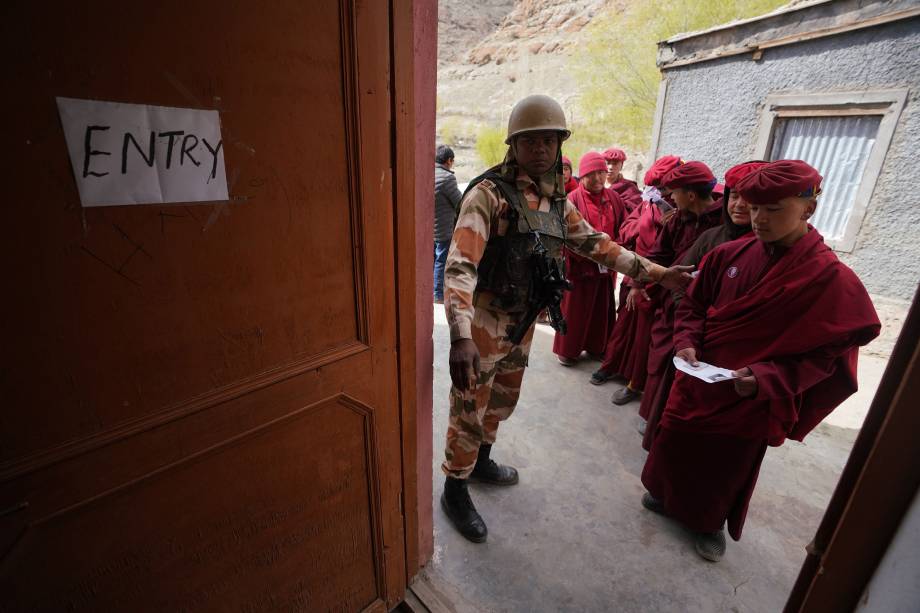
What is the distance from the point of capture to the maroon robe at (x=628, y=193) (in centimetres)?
423

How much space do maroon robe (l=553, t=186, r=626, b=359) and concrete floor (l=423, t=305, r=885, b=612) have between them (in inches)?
32.2

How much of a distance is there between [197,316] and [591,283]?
335 cm

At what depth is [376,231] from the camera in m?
1.25

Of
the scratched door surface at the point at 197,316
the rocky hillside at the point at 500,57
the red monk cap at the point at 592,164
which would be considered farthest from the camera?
the rocky hillside at the point at 500,57

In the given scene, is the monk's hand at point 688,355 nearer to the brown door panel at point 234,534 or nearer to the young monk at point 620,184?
the brown door panel at point 234,534

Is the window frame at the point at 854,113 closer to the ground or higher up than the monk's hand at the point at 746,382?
higher up

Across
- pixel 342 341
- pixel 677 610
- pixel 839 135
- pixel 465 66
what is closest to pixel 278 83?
pixel 342 341

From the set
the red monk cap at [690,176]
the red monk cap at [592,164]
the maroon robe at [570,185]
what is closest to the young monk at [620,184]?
the maroon robe at [570,185]

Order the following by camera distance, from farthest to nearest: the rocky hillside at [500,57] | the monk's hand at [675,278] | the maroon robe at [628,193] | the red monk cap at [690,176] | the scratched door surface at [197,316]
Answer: the rocky hillside at [500,57] < the maroon robe at [628,193] < the red monk cap at [690,176] < the monk's hand at [675,278] < the scratched door surface at [197,316]

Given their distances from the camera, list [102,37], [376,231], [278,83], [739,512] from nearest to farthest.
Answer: [102,37] → [278,83] → [376,231] → [739,512]

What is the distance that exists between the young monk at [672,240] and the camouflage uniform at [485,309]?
1.78ft

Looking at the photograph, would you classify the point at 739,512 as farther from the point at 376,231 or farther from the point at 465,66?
the point at 465,66

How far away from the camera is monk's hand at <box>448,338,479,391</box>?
1.64 meters

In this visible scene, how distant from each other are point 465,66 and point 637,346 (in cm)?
4299
